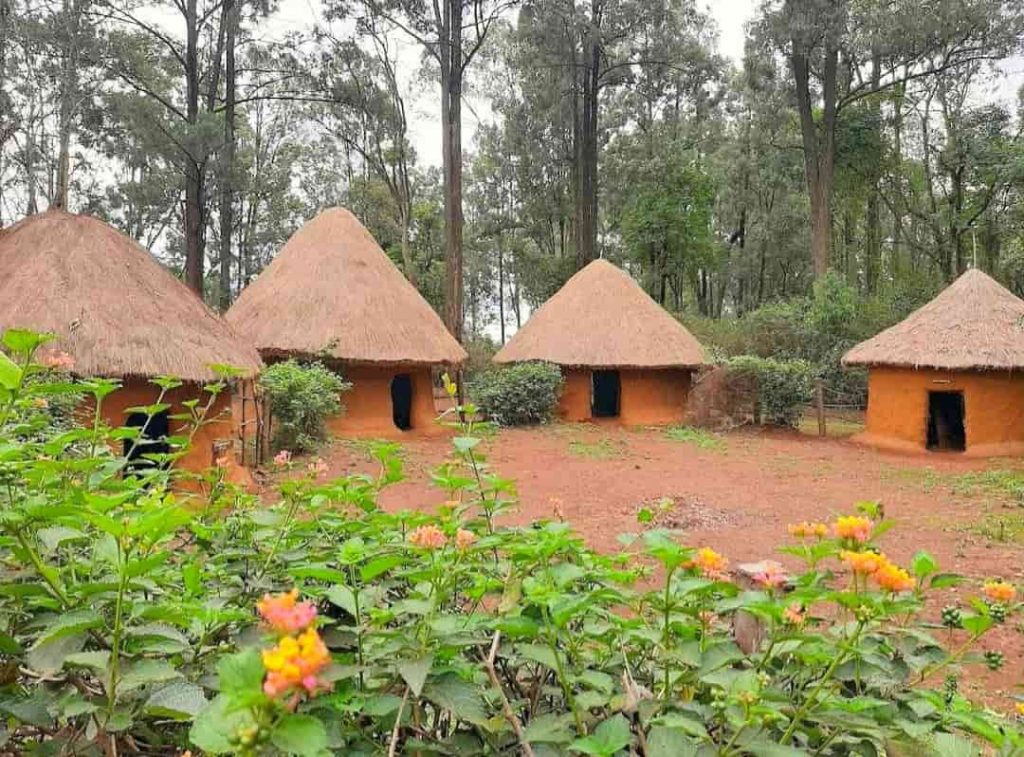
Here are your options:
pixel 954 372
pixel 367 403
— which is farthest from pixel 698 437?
pixel 367 403

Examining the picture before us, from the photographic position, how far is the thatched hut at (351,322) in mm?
14453

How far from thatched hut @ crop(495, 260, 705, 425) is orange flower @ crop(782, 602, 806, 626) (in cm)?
1567

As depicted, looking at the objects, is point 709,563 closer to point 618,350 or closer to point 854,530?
point 854,530

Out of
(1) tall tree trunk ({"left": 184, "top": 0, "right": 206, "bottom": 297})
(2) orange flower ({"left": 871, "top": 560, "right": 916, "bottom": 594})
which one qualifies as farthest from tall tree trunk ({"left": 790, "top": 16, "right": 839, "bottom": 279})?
(2) orange flower ({"left": 871, "top": 560, "right": 916, "bottom": 594})

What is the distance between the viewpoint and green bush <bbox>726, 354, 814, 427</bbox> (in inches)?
641

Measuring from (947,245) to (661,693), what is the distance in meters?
29.2

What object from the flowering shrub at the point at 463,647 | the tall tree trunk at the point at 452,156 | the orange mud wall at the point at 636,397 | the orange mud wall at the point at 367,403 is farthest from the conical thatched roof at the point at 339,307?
the flowering shrub at the point at 463,647

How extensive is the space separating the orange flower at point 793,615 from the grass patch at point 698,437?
12791 mm

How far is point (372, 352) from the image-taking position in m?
14.3

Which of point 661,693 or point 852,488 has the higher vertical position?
point 661,693

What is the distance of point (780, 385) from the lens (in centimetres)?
1633

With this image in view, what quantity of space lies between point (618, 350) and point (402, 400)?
17.4 ft

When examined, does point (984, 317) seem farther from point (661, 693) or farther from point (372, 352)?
point (661, 693)

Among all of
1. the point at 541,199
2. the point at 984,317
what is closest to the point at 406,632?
the point at 984,317
